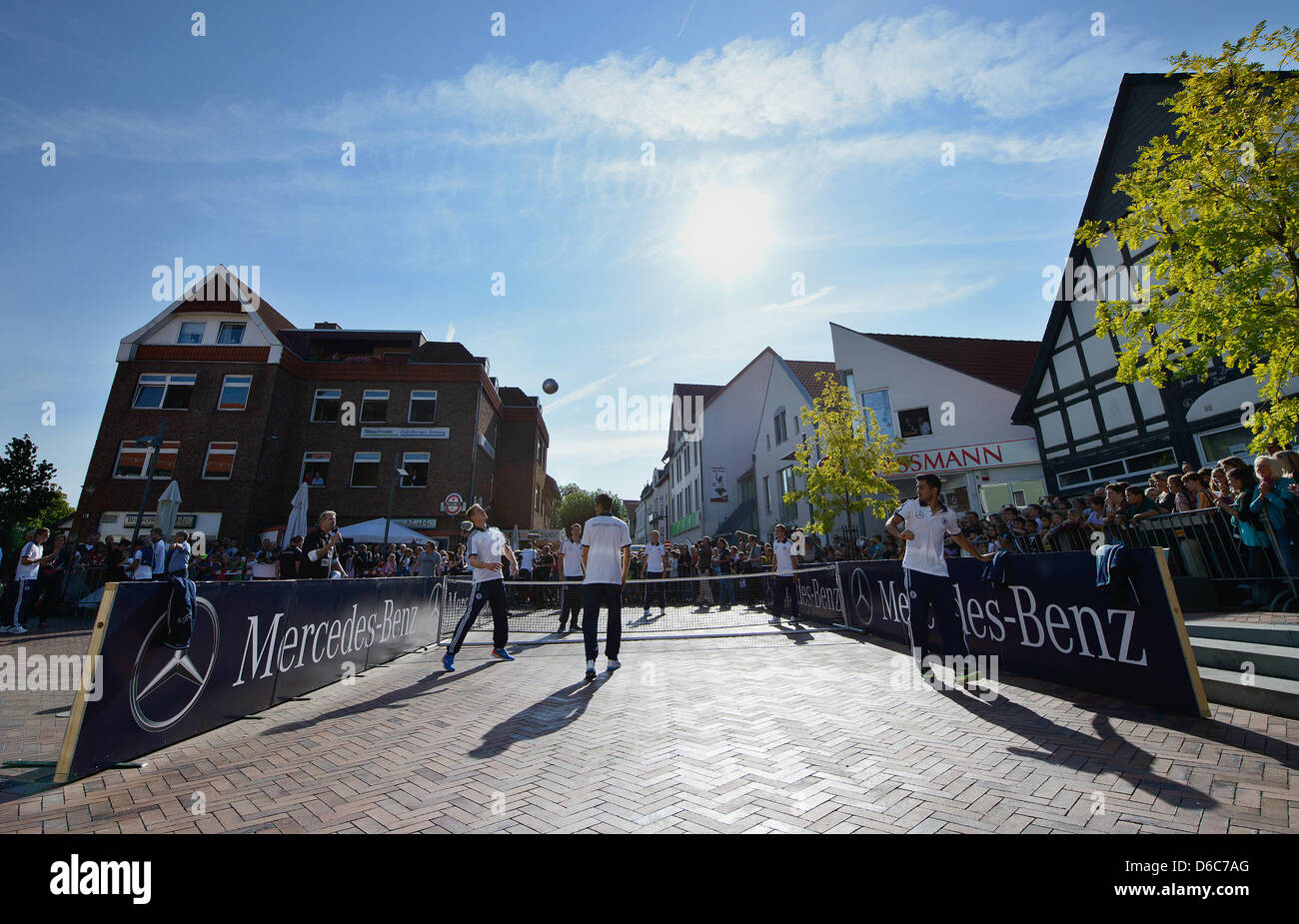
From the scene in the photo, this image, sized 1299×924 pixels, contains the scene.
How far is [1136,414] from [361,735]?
60.9 feet

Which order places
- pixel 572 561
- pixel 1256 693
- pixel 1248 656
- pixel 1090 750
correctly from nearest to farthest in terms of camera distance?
pixel 1090 750, pixel 1256 693, pixel 1248 656, pixel 572 561

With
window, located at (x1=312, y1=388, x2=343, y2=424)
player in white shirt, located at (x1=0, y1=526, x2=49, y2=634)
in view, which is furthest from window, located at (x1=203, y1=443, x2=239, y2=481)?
player in white shirt, located at (x1=0, y1=526, x2=49, y2=634)

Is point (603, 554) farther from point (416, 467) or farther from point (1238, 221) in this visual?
point (416, 467)

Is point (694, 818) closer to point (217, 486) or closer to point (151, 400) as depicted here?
point (217, 486)

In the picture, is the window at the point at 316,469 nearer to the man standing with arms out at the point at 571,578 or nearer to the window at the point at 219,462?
the window at the point at 219,462

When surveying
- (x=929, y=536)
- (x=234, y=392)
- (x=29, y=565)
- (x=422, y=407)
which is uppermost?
(x=234, y=392)

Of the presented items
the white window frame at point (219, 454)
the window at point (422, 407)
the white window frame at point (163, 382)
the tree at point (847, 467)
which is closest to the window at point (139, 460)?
the white window frame at point (219, 454)

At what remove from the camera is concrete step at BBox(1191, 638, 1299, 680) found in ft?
13.9

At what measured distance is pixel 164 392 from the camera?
83.0 ft

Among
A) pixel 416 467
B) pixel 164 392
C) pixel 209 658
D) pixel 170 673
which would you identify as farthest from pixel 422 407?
pixel 170 673

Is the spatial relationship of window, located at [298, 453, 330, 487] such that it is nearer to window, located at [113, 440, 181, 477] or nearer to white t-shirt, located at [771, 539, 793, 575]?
window, located at [113, 440, 181, 477]

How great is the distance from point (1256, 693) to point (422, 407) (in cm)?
2891
